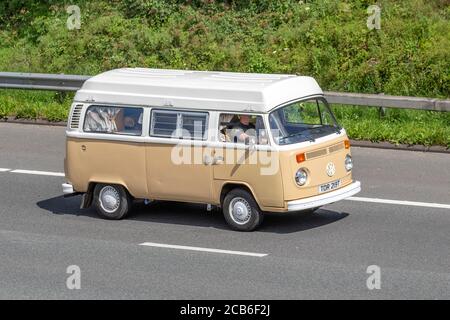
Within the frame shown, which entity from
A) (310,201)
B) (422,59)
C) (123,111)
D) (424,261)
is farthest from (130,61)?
(424,261)

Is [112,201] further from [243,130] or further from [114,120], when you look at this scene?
[243,130]

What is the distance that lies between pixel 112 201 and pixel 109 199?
61 mm

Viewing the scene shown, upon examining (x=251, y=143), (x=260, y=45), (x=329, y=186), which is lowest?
(x=329, y=186)

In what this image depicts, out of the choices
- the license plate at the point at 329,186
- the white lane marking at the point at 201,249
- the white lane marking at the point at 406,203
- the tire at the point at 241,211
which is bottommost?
the white lane marking at the point at 201,249

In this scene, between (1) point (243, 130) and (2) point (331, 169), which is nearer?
(1) point (243, 130)

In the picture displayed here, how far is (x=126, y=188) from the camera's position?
1609 cm

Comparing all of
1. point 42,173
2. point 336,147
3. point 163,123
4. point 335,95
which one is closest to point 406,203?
point 336,147

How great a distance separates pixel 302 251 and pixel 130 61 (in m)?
11.8

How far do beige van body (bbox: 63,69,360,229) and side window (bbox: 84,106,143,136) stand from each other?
0.03m

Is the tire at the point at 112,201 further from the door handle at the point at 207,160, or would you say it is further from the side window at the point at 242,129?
the side window at the point at 242,129

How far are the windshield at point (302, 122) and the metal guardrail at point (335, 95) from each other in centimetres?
500

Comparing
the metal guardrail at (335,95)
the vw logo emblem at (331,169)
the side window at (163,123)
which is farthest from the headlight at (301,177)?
the metal guardrail at (335,95)

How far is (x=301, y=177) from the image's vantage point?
15078mm

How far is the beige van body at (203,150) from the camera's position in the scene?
15.1 meters
